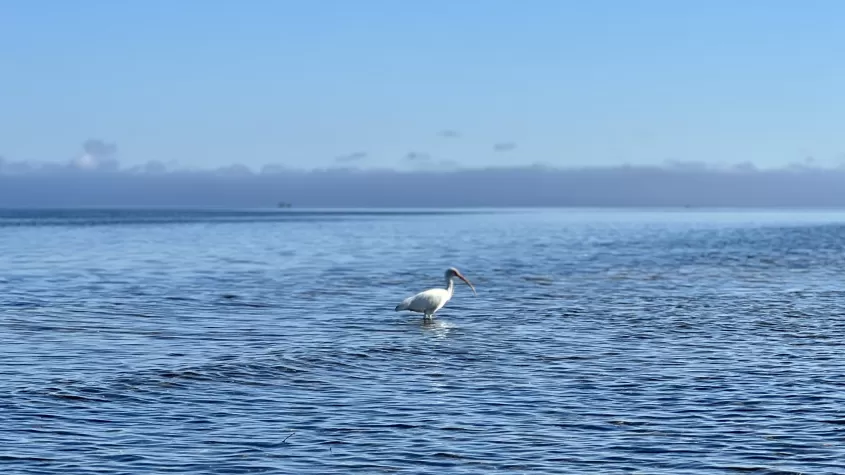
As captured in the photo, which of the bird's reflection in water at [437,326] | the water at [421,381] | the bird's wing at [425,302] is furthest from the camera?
the bird's wing at [425,302]

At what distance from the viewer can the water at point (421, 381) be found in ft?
40.4

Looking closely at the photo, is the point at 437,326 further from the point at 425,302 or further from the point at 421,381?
the point at 421,381

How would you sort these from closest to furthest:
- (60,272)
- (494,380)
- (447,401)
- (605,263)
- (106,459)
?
(106,459) < (447,401) < (494,380) < (60,272) < (605,263)

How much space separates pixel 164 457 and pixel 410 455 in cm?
264

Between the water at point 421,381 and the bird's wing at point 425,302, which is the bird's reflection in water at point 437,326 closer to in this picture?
the water at point 421,381

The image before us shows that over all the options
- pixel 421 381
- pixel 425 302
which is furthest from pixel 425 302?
pixel 421 381

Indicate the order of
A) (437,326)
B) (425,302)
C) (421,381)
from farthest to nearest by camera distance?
1. (425,302)
2. (437,326)
3. (421,381)

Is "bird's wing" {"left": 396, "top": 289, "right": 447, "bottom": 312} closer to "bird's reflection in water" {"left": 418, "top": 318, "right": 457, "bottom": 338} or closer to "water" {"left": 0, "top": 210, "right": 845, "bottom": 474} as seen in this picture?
"bird's reflection in water" {"left": 418, "top": 318, "right": 457, "bottom": 338}

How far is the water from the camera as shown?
1232 centimetres

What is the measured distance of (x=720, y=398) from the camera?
15469 mm

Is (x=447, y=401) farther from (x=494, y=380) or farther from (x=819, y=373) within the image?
(x=819, y=373)

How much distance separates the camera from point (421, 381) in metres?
17.3

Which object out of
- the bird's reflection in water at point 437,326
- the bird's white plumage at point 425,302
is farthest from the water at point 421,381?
the bird's white plumage at point 425,302

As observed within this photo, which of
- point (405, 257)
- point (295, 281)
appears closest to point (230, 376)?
point (295, 281)
